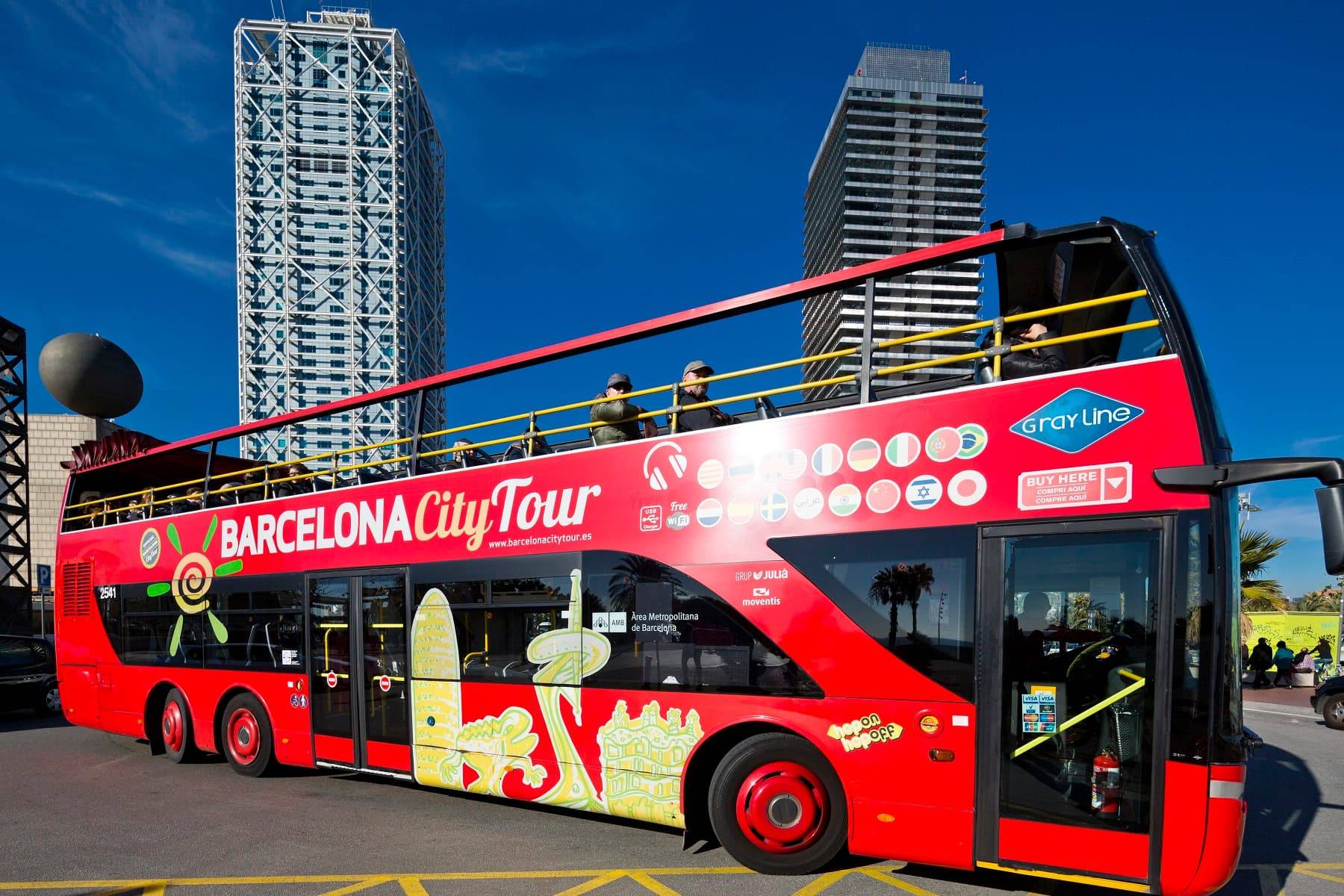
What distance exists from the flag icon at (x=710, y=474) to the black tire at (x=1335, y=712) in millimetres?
13150

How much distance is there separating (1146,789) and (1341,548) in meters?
1.51

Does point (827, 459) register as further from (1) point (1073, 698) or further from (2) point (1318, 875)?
(2) point (1318, 875)

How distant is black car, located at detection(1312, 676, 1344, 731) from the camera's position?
12852 mm

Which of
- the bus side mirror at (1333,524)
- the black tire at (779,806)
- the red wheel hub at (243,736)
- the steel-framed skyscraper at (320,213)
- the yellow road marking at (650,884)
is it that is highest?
the steel-framed skyscraper at (320,213)

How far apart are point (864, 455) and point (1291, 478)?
7.22 feet

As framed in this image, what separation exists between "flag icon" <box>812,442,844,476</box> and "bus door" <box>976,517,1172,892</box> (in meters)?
1.08

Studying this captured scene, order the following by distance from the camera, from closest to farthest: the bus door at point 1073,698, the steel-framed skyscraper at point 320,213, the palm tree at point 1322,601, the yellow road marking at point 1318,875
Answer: the bus door at point 1073,698 → the yellow road marking at point 1318,875 → the palm tree at point 1322,601 → the steel-framed skyscraper at point 320,213

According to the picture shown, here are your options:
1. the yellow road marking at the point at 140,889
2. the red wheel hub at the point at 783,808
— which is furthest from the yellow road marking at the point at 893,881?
the yellow road marking at the point at 140,889

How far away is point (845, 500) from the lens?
5.23m

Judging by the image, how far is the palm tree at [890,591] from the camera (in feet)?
16.2

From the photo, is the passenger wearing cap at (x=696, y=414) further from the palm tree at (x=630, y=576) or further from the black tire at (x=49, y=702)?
the black tire at (x=49, y=702)

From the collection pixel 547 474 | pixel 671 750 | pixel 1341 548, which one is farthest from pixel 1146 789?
pixel 547 474

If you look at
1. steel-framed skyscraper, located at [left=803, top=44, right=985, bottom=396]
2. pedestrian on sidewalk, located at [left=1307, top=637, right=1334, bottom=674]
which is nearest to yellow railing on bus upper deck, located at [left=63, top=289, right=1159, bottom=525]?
pedestrian on sidewalk, located at [left=1307, top=637, right=1334, bottom=674]

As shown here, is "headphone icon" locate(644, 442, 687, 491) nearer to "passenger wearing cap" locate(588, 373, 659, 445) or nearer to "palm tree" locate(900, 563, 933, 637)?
"passenger wearing cap" locate(588, 373, 659, 445)
